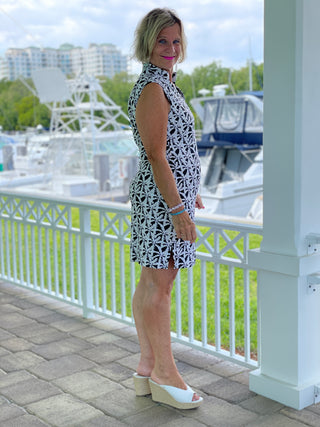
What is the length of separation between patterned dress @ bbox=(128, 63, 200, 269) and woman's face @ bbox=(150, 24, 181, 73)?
3cm

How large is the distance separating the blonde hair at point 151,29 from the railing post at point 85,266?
5.50 feet

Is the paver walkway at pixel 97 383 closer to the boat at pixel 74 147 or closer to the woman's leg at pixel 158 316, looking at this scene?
the woman's leg at pixel 158 316

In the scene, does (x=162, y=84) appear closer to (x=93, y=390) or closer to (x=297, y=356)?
(x=297, y=356)

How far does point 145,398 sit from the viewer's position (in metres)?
2.58

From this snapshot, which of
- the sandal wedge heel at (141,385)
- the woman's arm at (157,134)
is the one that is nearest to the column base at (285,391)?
the sandal wedge heel at (141,385)

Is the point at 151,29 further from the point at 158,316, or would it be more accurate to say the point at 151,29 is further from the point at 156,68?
the point at 158,316

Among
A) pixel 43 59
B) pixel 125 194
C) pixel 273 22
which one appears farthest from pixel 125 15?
pixel 273 22

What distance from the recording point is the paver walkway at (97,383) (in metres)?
2.37

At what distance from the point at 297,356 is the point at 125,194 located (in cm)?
1195

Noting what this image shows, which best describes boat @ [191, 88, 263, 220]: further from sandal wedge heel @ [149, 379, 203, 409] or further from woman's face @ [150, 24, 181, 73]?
woman's face @ [150, 24, 181, 73]

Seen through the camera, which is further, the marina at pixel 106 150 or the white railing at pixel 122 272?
the marina at pixel 106 150

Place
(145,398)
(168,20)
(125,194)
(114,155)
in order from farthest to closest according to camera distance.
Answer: (114,155) → (125,194) → (145,398) → (168,20)

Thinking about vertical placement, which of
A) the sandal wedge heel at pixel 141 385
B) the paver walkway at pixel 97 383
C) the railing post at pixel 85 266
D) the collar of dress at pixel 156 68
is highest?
the collar of dress at pixel 156 68

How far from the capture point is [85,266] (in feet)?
12.7
